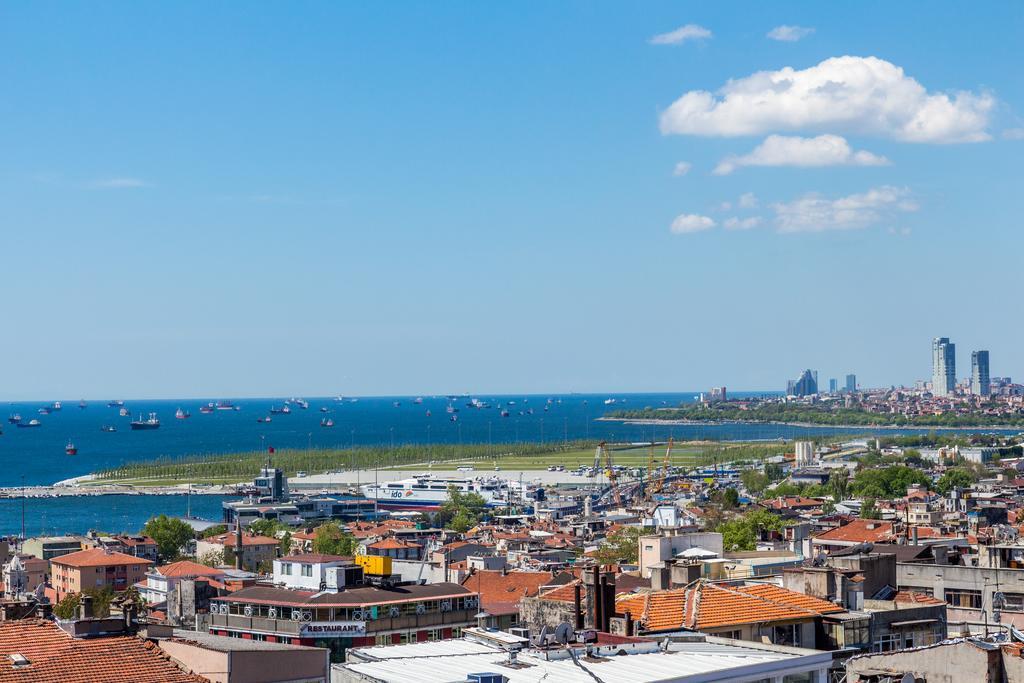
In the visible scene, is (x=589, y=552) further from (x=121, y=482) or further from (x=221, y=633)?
(x=121, y=482)

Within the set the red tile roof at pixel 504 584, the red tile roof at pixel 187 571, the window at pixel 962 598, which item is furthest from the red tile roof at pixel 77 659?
the red tile roof at pixel 187 571

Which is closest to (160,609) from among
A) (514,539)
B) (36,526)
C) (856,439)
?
(514,539)

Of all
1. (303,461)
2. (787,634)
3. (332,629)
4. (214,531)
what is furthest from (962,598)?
(303,461)

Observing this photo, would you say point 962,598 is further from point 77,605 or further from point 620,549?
point 620,549

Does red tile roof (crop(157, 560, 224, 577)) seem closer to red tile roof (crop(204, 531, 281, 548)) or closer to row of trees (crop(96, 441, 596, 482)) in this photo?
red tile roof (crop(204, 531, 281, 548))

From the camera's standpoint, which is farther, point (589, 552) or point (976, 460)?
point (976, 460)

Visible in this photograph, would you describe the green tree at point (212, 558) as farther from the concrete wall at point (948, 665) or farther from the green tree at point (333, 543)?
the concrete wall at point (948, 665)
